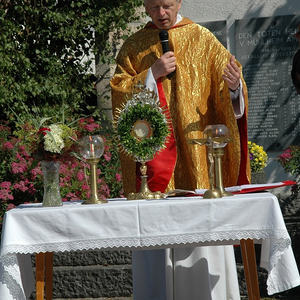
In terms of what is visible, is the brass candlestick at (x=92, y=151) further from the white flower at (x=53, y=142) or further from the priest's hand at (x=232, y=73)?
the priest's hand at (x=232, y=73)

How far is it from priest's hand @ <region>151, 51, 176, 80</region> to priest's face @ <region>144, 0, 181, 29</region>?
10.7 inches

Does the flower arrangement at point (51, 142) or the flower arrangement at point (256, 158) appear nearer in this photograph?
the flower arrangement at point (51, 142)

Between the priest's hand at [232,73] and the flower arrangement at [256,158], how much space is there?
277 cm

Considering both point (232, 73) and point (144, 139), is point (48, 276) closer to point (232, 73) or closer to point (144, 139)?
point (144, 139)

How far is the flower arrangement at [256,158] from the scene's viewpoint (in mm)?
7102

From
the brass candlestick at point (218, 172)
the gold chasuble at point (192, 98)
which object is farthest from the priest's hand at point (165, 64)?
the brass candlestick at point (218, 172)

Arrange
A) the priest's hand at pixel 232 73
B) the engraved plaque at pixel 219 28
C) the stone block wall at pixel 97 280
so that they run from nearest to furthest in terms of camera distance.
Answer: the priest's hand at pixel 232 73 < the stone block wall at pixel 97 280 < the engraved plaque at pixel 219 28

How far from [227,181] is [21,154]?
9.13ft

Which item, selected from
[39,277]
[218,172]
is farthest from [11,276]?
[218,172]

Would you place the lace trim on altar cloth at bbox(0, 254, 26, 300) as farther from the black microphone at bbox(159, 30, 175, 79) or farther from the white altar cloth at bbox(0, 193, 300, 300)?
the black microphone at bbox(159, 30, 175, 79)

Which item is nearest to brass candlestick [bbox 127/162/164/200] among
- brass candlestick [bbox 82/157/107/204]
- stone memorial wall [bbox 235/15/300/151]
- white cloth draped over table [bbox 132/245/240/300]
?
brass candlestick [bbox 82/157/107/204]

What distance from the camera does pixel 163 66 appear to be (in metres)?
4.36

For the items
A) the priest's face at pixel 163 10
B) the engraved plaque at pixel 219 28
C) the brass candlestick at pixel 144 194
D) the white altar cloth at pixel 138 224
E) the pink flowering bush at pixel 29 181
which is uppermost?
the engraved plaque at pixel 219 28

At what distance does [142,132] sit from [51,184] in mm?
565
